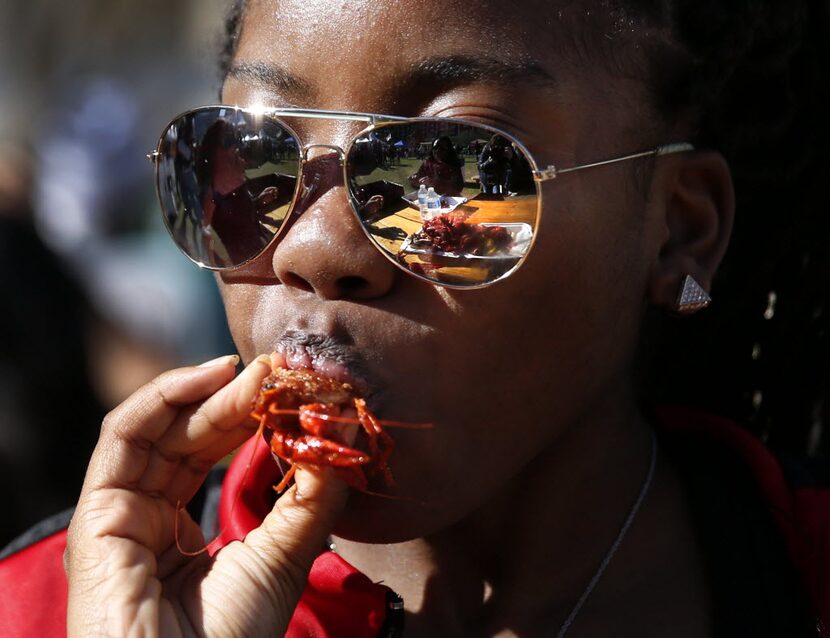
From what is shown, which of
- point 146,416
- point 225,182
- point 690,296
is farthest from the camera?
point 690,296

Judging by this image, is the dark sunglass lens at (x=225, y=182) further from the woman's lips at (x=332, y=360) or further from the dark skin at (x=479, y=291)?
the woman's lips at (x=332, y=360)

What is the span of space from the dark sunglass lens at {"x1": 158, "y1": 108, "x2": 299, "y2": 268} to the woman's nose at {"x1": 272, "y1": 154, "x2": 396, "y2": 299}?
0.20 feet

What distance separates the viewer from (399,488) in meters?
2.08

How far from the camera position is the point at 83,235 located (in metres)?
6.71

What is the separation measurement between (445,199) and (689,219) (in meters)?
0.76

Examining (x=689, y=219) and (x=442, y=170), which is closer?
(x=442, y=170)

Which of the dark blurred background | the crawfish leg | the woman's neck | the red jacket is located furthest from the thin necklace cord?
the dark blurred background

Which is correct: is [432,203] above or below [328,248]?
above

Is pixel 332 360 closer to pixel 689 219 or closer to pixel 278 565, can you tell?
pixel 278 565

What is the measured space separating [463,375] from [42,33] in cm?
989

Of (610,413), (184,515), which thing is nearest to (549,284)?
(610,413)

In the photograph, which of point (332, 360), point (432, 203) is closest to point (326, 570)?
point (332, 360)

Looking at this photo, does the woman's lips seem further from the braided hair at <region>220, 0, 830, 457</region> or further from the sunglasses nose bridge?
the braided hair at <region>220, 0, 830, 457</region>

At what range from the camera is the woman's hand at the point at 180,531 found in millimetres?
2006
